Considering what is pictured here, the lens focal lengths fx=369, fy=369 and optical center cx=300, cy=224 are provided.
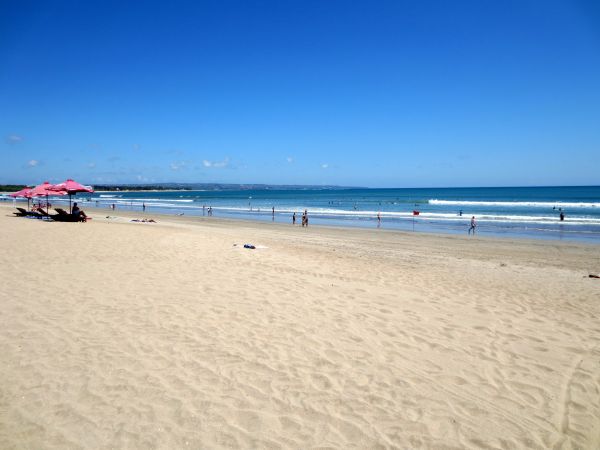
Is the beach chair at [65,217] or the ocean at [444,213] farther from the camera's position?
the ocean at [444,213]

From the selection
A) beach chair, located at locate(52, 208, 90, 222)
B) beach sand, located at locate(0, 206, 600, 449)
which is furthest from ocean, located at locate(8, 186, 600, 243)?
beach sand, located at locate(0, 206, 600, 449)

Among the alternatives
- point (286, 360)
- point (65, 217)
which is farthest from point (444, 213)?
point (286, 360)

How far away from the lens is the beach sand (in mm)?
3250

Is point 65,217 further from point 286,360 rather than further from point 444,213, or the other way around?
point 444,213

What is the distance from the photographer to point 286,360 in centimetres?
447

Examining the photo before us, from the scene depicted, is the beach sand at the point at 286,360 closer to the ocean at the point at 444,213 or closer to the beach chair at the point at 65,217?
the beach chair at the point at 65,217

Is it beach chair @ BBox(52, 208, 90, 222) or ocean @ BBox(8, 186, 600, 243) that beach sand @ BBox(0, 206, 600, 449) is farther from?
ocean @ BBox(8, 186, 600, 243)

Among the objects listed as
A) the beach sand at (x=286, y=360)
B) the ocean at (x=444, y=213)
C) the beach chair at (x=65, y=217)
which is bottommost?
the ocean at (x=444, y=213)

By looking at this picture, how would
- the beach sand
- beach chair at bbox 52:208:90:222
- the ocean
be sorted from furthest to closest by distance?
the ocean, beach chair at bbox 52:208:90:222, the beach sand

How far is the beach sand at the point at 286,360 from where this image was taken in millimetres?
3250

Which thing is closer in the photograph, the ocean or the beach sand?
the beach sand

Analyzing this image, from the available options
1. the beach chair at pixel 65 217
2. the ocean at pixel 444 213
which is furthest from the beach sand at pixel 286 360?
the ocean at pixel 444 213

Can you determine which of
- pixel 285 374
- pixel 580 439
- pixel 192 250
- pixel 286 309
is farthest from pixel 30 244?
pixel 580 439

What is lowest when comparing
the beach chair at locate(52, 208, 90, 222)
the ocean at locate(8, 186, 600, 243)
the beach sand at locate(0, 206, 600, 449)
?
the ocean at locate(8, 186, 600, 243)
